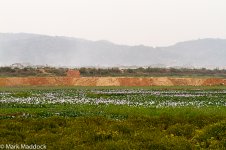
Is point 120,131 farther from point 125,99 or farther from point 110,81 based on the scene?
point 110,81

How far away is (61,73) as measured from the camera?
4321 inches

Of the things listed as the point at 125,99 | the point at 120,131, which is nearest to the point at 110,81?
the point at 125,99

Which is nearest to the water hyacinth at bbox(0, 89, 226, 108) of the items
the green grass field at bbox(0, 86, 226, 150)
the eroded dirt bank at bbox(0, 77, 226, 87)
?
the green grass field at bbox(0, 86, 226, 150)

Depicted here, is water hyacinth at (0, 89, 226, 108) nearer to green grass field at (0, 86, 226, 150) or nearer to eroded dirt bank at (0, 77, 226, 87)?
green grass field at (0, 86, 226, 150)

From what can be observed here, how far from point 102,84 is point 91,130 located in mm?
64203

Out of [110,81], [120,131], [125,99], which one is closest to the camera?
[120,131]

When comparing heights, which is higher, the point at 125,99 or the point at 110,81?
the point at 110,81

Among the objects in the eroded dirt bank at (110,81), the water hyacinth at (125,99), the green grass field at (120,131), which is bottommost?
the green grass field at (120,131)

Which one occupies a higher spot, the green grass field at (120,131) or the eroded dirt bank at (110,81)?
the eroded dirt bank at (110,81)

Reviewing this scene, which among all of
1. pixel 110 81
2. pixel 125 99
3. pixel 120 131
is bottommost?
pixel 120 131

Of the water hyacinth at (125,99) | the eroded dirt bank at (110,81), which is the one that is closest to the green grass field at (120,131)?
the water hyacinth at (125,99)

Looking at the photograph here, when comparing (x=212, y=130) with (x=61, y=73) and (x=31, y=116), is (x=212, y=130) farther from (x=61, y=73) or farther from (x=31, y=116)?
(x=61, y=73)

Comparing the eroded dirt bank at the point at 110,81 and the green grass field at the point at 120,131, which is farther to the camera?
the eroded dirt bank at the point at 110,81

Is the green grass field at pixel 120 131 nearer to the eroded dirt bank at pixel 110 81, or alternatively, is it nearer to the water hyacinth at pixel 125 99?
the water hyacinth at pixel 125 99
